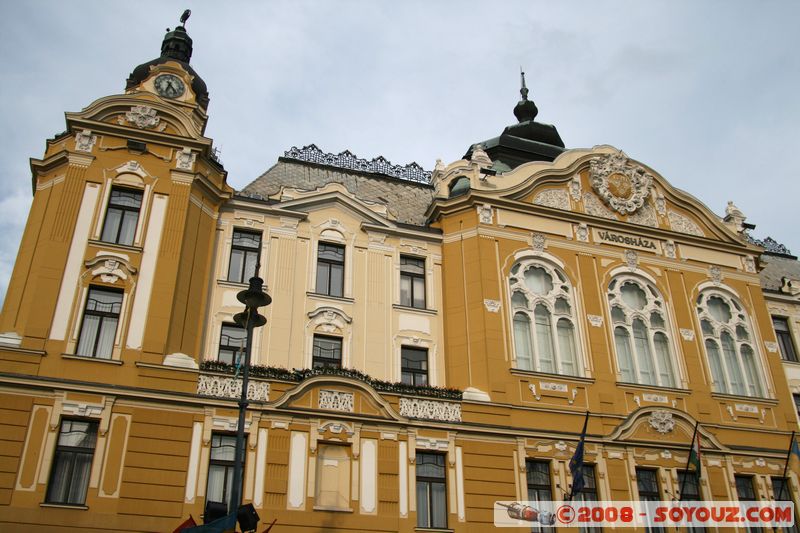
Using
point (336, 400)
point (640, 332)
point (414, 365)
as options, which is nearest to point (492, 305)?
point (414, 365)

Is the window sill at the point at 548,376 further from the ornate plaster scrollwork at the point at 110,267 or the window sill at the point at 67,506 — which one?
the window sill at the point at 67,506

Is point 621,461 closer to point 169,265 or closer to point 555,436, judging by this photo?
point 555,436

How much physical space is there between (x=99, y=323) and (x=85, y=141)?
21.8 feet

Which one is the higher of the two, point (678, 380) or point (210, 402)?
point (678, 380)

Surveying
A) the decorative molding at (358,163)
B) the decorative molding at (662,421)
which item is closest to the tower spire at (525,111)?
the decorative molding at (358,163)

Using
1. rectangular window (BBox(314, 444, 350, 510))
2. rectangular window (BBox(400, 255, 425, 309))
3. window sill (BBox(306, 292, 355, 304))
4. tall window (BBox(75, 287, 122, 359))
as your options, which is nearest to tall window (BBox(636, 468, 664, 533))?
rectangular window (BBox(400, 255, 425, 309))

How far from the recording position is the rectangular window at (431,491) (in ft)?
78.4

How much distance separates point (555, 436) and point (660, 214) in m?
12.2

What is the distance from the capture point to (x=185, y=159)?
2728cm

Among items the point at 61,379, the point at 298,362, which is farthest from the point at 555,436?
the point at 61,379

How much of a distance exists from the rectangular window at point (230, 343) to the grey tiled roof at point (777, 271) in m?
24.6

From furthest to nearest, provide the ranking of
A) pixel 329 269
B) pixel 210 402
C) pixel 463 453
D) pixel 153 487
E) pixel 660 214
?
pixel 660 214 → pixel 329 269 → pixel 463 453 → pixel 210 402 → pixel 153 487

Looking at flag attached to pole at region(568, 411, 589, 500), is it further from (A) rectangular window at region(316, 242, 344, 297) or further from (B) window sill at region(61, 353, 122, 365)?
(B) window sill at region(61, 353, 122, 365)

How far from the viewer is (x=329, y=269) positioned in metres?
28.7
